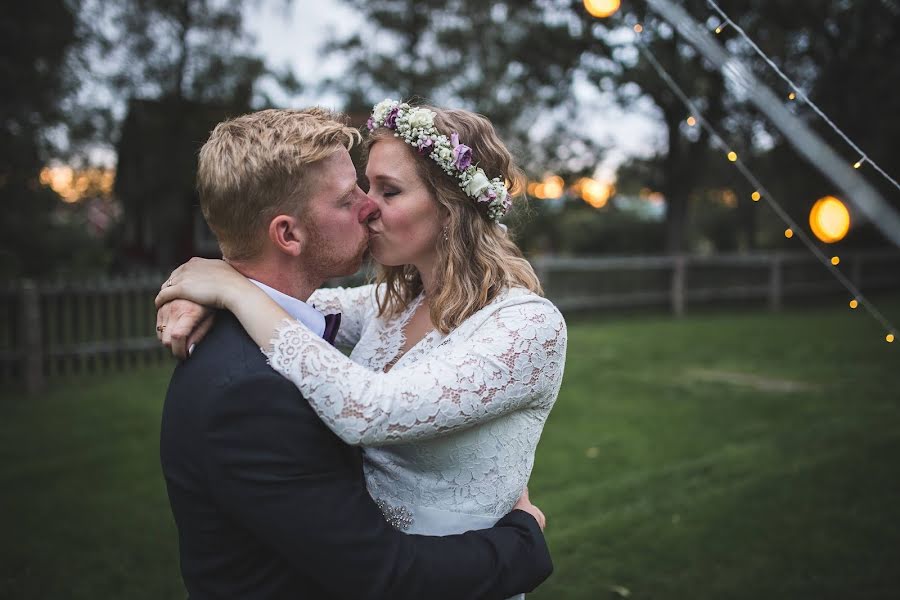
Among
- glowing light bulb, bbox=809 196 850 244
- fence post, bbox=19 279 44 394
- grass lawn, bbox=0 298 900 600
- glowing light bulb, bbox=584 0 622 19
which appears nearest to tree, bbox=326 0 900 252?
glowing light bulb, bbox=584 0 622 19

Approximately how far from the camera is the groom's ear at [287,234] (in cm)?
180

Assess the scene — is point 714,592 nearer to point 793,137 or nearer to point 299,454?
point 793,137

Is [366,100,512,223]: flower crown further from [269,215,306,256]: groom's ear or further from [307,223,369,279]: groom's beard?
[269,215,306,256]: groom's ear

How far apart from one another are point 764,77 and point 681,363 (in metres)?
5.28

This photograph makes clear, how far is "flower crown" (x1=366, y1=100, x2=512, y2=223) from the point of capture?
2.35 meters

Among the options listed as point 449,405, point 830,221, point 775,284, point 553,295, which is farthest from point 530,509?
point 775,284

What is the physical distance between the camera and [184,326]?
171 centimetres

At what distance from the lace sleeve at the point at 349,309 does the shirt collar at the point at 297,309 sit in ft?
3.19

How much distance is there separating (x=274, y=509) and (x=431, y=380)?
454 mm

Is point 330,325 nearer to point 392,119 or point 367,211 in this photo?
point 367,211

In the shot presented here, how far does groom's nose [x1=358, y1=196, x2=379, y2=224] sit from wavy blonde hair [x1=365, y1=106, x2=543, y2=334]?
20cm

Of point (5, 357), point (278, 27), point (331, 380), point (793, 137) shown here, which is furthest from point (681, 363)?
point (278, 27)

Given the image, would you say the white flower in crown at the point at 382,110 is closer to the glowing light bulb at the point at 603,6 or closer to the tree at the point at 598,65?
the glowing light bulb at the point at 603,6

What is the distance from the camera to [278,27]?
1877cm
